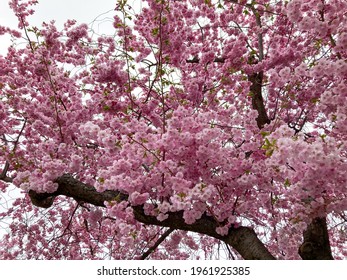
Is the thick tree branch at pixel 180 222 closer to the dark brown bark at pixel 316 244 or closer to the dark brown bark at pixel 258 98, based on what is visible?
the dark brown bark at pixel 316 244

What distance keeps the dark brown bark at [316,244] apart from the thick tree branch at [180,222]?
93 cm

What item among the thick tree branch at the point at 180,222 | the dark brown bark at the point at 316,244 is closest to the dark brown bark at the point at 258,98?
the dark brown bark at the point at 316,244

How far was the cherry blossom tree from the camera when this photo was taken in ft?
12.1

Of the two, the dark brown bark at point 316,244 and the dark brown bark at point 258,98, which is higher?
the dark brown bark at point 258,98

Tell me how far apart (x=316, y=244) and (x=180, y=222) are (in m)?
1.92

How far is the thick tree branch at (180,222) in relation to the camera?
4027mm

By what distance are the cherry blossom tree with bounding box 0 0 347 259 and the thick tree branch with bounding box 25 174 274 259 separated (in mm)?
15

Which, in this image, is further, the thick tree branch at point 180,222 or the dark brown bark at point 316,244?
the dark brown bark at point 316,244

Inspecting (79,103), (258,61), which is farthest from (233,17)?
(79,103)

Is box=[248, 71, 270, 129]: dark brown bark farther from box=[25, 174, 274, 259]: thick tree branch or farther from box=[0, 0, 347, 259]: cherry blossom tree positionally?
box=[25, 174, 274, 259]: thick tree branch

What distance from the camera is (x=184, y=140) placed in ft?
12.1

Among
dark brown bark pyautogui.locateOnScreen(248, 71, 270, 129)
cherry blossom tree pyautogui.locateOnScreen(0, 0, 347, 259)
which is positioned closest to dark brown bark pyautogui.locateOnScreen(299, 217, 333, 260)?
cherry blossom tree pyautogui.locateOnScreen(0, 0, 347, 259)

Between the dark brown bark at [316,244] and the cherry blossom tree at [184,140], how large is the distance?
0.05ft

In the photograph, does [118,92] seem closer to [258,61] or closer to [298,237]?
[258,61]
